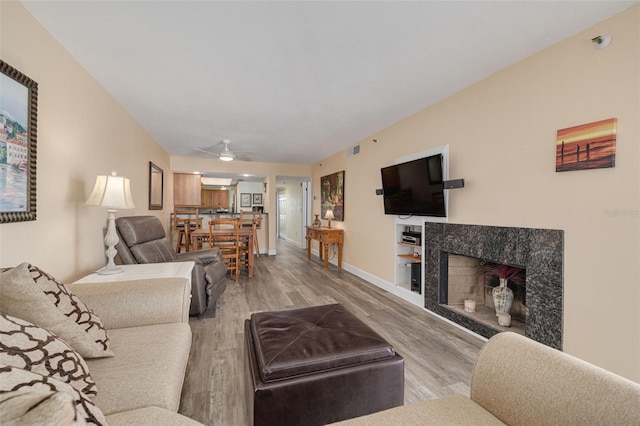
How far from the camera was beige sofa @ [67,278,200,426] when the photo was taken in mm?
915

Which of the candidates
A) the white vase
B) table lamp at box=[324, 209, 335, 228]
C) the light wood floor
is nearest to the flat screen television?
the white vase

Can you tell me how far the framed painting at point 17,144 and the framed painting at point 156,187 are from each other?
270cm

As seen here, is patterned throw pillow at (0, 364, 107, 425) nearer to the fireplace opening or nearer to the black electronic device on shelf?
the fireplace opening

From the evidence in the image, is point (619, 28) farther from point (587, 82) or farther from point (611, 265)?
point (611, 265)

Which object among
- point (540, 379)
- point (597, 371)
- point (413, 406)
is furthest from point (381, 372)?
point (597, 371)

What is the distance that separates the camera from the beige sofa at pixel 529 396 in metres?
0.69

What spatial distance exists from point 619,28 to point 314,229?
15.5ft

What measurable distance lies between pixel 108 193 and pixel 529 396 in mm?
2646

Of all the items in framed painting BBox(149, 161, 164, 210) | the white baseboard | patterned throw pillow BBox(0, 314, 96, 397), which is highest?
framed painting BBox(149, 161, 164, 210)

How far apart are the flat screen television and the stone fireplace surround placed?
0.27 meters

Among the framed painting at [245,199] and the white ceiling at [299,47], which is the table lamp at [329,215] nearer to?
the white ceiling at [299,47]

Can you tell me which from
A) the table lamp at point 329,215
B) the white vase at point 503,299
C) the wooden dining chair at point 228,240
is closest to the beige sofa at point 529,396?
the white vase at point 503,299

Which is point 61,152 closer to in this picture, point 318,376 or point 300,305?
point 318,376

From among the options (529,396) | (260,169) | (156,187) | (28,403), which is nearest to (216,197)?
(260,169)
